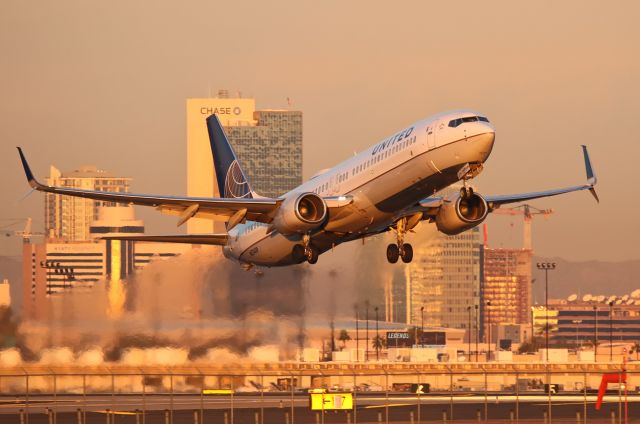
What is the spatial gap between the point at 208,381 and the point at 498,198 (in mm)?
26580

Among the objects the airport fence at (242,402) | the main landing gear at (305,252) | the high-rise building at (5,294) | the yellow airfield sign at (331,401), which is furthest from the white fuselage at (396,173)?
the high-rise building at (5,294)

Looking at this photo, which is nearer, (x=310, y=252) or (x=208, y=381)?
(x=310, y=252)

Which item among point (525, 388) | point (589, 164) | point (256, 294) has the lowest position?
point (525, 388)

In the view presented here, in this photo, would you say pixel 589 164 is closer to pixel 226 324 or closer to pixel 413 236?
pixel 226 324

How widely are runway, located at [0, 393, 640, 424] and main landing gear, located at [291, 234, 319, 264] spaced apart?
7419 millimetres

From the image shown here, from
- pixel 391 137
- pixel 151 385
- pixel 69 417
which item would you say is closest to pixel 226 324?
pixel 151 385

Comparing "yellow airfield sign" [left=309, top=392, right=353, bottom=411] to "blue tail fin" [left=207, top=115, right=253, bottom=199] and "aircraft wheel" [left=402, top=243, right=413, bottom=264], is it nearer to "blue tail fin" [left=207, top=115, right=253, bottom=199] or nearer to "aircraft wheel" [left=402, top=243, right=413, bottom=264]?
"aircraft wheel" [left=402, top=243, right=413, bottom=264]

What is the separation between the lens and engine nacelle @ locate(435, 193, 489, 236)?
7050 centimetres

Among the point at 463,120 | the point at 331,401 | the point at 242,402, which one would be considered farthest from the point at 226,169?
the point at 463,120

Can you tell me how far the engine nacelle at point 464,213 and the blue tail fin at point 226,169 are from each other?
61.1ft

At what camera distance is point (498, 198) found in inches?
2963

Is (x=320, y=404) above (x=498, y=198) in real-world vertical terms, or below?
below

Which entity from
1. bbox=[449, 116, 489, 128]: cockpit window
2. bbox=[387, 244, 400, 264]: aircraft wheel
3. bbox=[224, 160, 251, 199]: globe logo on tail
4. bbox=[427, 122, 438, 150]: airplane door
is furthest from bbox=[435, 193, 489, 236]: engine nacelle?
bbox=[224, 160, 251, 199]: globe logo on tail

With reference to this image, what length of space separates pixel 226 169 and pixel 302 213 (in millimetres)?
22107
